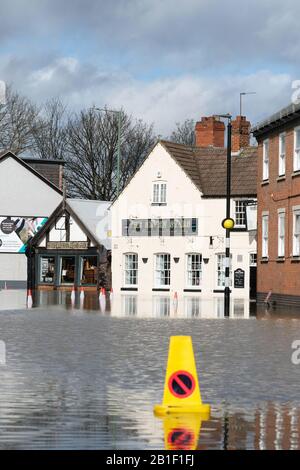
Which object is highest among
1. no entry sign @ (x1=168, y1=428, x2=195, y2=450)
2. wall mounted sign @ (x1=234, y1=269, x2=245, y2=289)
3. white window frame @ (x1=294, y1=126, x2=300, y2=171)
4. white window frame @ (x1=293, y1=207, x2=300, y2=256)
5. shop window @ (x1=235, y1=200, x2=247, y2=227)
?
white window frame @ (x1=294, y1=126, x2=300, y2=171)

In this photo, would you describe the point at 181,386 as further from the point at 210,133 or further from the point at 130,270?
the point at 210,133

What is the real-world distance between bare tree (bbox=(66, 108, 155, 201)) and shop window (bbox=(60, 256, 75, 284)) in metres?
17.0

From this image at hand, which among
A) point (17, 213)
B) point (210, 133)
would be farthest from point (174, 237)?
point (17, 213)


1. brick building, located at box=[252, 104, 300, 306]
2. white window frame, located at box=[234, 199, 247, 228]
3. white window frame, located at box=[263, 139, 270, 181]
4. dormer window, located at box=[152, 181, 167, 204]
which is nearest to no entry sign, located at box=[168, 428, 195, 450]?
brick building, located at box=[252, 104, 300, 306]

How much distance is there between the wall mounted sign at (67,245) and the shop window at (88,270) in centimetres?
76

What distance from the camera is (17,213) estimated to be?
3081 inches

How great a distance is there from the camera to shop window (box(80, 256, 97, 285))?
69.3 meters

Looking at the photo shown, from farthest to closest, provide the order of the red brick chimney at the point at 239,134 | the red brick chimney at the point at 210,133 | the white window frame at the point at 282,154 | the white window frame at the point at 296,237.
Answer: the red brick chimney at the point at 210,133 < the red brick chimney at the point at 239,134 < the white window frame at the point at 282,154 < the white window frame at the point at 296,237

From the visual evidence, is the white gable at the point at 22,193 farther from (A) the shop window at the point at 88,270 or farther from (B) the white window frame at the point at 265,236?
(B) the white window frame at the point at 265,236

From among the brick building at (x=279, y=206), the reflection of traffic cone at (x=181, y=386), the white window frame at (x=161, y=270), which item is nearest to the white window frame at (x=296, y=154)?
the brick building at (x=279, y=206)

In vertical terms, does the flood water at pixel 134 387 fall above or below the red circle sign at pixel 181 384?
below

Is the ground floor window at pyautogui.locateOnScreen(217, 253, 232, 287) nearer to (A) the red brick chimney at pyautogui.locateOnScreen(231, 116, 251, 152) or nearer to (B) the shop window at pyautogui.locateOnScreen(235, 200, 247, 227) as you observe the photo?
(B) the shop window at pyautogui.locateOnScreen(235, 200, 247, 227)

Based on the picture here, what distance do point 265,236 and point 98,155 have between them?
4186 centimetres

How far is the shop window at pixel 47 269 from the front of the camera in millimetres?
71875
